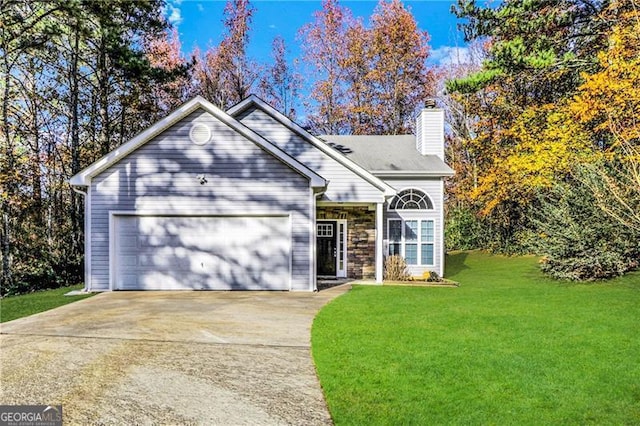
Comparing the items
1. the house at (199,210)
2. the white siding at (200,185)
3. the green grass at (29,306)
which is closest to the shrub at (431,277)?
the house at (199,210)

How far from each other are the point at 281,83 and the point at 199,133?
1988cm

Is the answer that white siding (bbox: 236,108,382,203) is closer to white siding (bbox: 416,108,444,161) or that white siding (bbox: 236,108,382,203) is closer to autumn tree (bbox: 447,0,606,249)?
white siding (bbox: 416,108,444,161)

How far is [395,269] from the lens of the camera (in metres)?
14.5

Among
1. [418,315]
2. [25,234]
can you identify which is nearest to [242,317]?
[418,315]

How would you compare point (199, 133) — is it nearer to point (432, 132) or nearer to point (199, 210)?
point (199, 210)

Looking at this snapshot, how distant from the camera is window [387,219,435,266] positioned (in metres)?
15.4

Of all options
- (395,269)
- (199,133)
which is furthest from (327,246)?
(199,133)

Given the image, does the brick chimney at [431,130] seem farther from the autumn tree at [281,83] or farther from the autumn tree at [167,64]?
the autumn tree at [281,83]

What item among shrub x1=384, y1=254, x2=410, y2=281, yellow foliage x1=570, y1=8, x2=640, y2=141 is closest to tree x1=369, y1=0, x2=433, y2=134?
yellow foliage x1=570, y1=8, x2=640, y2=141

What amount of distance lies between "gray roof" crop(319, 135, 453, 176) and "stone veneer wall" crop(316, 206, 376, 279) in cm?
187

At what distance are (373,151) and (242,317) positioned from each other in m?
10.7

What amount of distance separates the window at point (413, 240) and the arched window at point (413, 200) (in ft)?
1.71

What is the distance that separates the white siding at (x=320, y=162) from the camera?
42.8 feet

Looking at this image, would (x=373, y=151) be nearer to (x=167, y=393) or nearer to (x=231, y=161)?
(x=231, y=161)
